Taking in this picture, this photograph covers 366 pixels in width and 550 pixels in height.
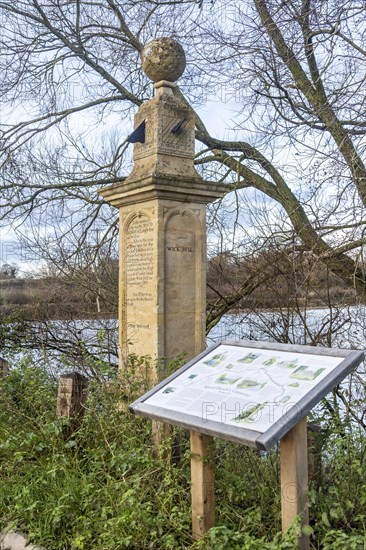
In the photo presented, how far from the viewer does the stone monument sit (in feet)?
15.3

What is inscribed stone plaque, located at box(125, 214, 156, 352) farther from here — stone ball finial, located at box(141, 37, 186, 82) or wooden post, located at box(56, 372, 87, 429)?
stone ball finial, located at box(141, 37, 186, 82)

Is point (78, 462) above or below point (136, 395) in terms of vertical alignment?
below

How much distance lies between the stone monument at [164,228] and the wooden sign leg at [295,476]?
7.04 ft

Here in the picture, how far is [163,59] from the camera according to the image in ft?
16.1

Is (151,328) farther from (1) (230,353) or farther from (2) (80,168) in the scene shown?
(2) (80,168)

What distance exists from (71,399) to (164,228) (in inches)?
65.4

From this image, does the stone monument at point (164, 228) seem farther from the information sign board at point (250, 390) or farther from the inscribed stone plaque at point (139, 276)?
the information sign board at point (250, 390)

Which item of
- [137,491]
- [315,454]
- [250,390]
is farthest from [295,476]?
[137,491]

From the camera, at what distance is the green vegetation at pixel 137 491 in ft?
9.23

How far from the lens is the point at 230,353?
3.18 metres

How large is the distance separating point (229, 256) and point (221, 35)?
2.85 metres

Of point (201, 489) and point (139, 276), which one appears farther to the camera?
point (139, 276)

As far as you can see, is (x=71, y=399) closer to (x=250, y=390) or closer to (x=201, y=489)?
(x=201, y=489)


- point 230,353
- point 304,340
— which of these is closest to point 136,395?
point 230,353
